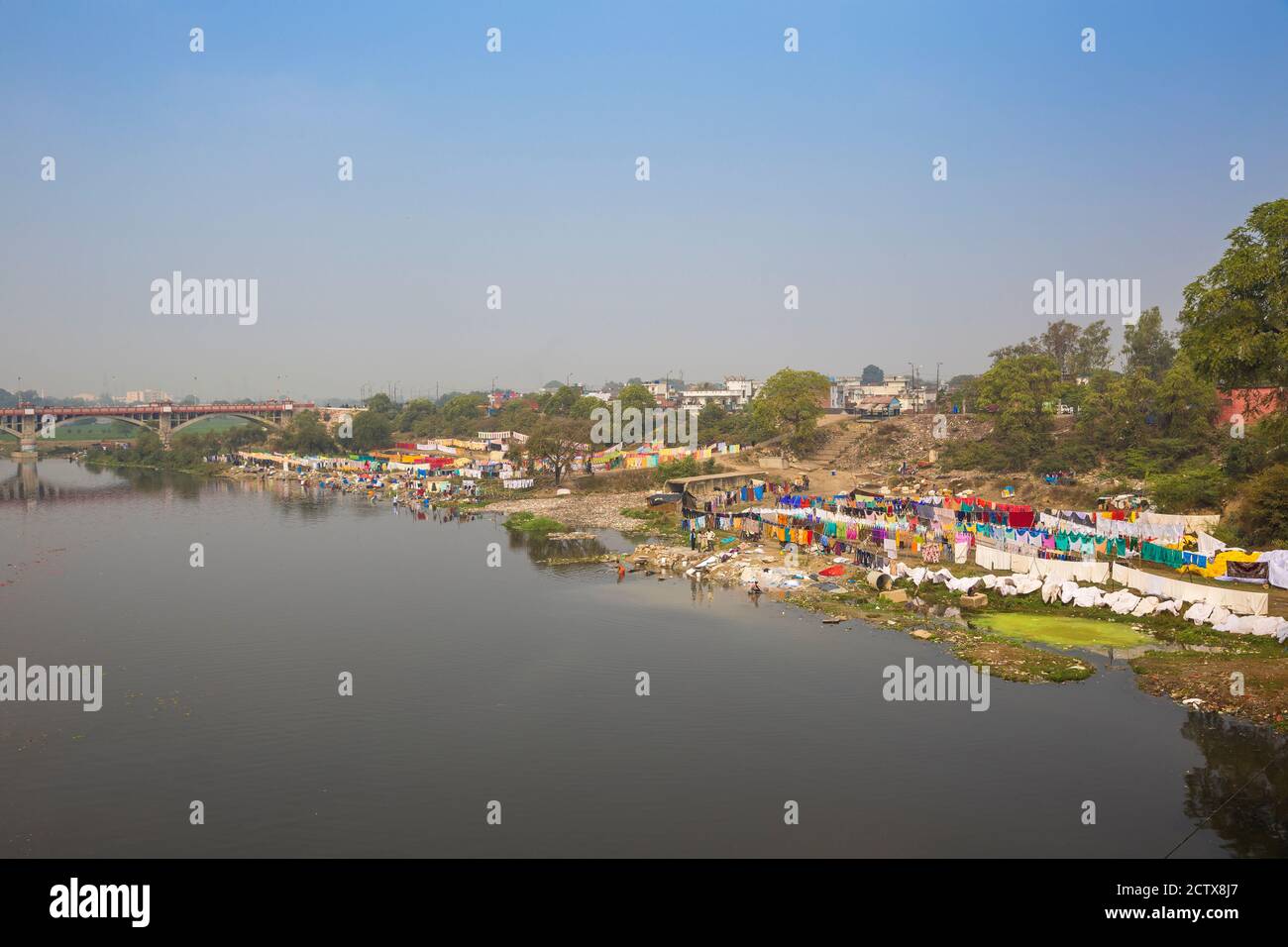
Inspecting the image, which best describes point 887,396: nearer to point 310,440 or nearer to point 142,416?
point 310,440

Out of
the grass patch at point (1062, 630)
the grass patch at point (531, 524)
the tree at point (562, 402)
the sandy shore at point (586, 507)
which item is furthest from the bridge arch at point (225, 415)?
the grass patch at point (1062, 630)

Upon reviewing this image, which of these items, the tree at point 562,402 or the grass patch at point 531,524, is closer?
the grass patch at point 531,524

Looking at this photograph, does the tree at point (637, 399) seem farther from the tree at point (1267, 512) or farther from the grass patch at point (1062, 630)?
the grass patch at point (1062, 630)

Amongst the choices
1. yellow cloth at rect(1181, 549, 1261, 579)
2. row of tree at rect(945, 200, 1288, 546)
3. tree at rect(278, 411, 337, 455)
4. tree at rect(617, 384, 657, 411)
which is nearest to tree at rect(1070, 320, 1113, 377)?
row of tree at rect(945, 200, 1288, 546)

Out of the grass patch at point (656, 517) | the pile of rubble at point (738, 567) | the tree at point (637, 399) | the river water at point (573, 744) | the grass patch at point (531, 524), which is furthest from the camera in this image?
the tree at point (637, 399)

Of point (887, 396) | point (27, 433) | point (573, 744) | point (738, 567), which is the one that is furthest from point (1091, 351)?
point (27, 433)

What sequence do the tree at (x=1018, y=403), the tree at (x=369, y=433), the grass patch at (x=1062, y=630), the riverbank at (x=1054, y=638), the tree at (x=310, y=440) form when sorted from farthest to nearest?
the tree at (x=369, y=433), the tree at (x=310, y=440), the tree at (x=1018, y=403), the grass patch at (x=1062, y=630), the riverbank at (x=1054, y=638)
